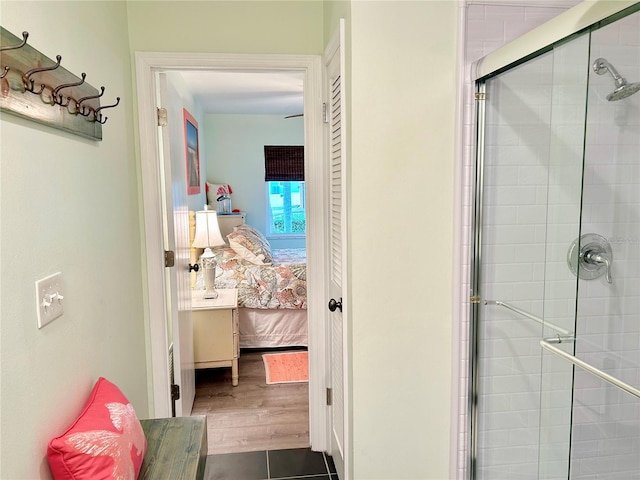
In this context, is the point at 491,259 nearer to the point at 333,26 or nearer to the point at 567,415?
the point at 567,415

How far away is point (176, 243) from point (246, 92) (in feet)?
9.55

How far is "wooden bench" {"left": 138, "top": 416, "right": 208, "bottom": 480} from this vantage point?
153 centimetres

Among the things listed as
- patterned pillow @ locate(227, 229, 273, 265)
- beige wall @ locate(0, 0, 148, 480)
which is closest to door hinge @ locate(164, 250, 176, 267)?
beige wall @ locate(0, 0, 148, 480)

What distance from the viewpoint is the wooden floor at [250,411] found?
275 cm

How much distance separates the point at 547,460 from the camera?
5.79 feet

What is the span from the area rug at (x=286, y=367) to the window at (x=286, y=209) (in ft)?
10.4

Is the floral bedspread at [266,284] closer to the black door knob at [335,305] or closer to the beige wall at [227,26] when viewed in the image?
the black door knob at [335,305]

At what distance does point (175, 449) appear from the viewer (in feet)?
A: 5.46

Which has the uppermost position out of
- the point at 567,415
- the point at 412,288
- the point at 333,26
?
the point at 333,26

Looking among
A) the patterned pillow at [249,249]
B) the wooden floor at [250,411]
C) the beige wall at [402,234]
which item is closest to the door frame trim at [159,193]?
the wooden floor at [250,411]

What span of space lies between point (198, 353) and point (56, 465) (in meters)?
2.30

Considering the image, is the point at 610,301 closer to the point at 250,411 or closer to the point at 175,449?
Result: the point at 175,449

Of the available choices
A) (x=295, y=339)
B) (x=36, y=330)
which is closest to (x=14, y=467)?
(x=36, y=330)

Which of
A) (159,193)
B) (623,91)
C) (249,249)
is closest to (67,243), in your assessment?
(159,193)
